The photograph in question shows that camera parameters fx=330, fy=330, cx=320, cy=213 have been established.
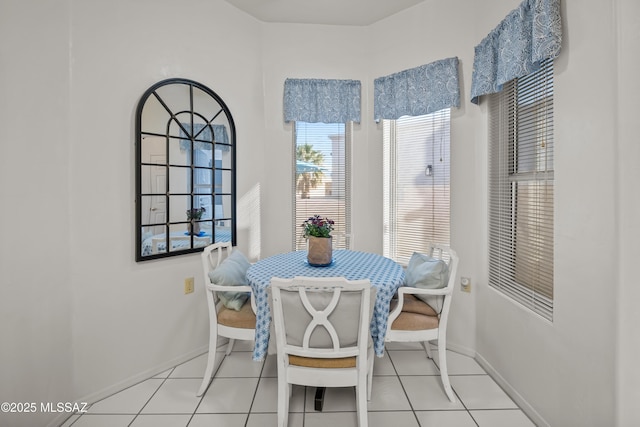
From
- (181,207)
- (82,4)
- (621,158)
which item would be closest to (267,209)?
(181,207)

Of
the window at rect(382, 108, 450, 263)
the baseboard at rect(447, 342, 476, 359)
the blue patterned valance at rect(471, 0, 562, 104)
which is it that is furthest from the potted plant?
the blue patterned valance at rect(471, 0, 562, 104)

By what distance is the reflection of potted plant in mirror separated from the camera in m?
2.60

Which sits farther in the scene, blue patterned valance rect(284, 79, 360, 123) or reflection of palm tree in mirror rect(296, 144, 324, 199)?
reflection of palm tree in mirror rect(296, 144, 324, 199)

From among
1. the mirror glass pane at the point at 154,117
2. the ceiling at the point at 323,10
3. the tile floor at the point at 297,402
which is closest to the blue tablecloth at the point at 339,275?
the tile floor at the point at 297,402

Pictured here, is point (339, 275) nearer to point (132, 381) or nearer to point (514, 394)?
point (514, 394)

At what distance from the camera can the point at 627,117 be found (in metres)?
1.32

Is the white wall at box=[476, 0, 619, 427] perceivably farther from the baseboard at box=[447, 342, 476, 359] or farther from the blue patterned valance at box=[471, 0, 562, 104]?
the baseboard at box=[447, 342, 476, 359]

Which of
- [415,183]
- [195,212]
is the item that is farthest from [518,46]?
[195,212]

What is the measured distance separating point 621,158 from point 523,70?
820 millimetres

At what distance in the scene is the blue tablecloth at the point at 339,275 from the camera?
74.0 inches

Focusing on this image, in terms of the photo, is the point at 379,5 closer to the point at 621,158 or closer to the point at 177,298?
the point at 621,158

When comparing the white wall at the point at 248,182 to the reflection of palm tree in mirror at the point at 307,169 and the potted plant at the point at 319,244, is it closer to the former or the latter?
the reflection of palm tree in mirror at the point at 307,169

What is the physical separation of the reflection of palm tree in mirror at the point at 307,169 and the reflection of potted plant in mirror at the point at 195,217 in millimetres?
1025

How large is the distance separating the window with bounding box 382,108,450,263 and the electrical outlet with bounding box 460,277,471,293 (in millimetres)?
349
